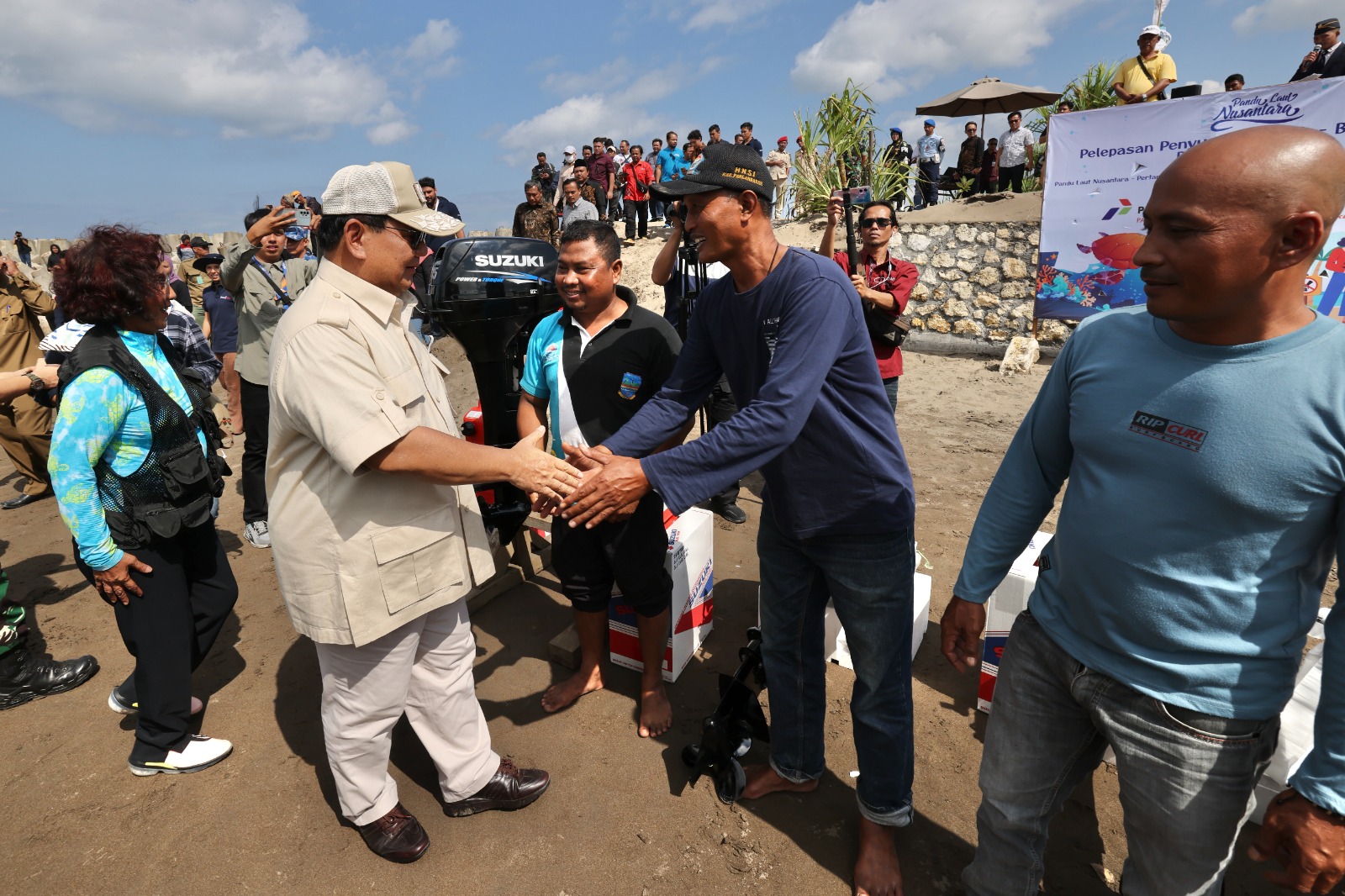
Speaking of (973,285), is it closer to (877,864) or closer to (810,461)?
(810,461)

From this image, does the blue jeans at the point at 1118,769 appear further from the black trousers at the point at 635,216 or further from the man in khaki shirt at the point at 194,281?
the black trousers at the point at 635,216

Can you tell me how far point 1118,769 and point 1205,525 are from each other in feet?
1.78

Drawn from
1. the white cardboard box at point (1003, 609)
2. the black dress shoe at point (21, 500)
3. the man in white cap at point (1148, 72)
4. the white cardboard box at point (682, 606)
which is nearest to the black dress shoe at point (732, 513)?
the white cardboard box at point (682, 606)

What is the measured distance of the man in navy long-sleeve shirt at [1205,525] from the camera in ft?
4.02

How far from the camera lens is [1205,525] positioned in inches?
52.6

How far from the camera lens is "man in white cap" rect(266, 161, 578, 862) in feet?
6.30

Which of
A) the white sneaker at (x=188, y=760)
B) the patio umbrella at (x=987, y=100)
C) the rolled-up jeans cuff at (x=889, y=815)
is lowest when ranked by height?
the rolled-up jeans cuff at (x=889, y=815)

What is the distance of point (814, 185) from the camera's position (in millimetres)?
11648

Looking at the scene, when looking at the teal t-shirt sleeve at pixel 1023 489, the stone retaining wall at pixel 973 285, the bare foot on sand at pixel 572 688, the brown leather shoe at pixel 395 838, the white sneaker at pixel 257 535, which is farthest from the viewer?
the stone retaining wall at pixel 973 285

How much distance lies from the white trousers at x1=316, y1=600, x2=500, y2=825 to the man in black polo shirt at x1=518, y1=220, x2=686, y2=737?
664 mm

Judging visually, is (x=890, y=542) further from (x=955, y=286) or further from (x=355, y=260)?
(x=955, y=286)

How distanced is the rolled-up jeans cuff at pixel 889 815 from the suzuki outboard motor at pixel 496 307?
1.92 m

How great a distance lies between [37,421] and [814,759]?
7229 millimetres

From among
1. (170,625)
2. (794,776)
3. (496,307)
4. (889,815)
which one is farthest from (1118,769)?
(170,625)
